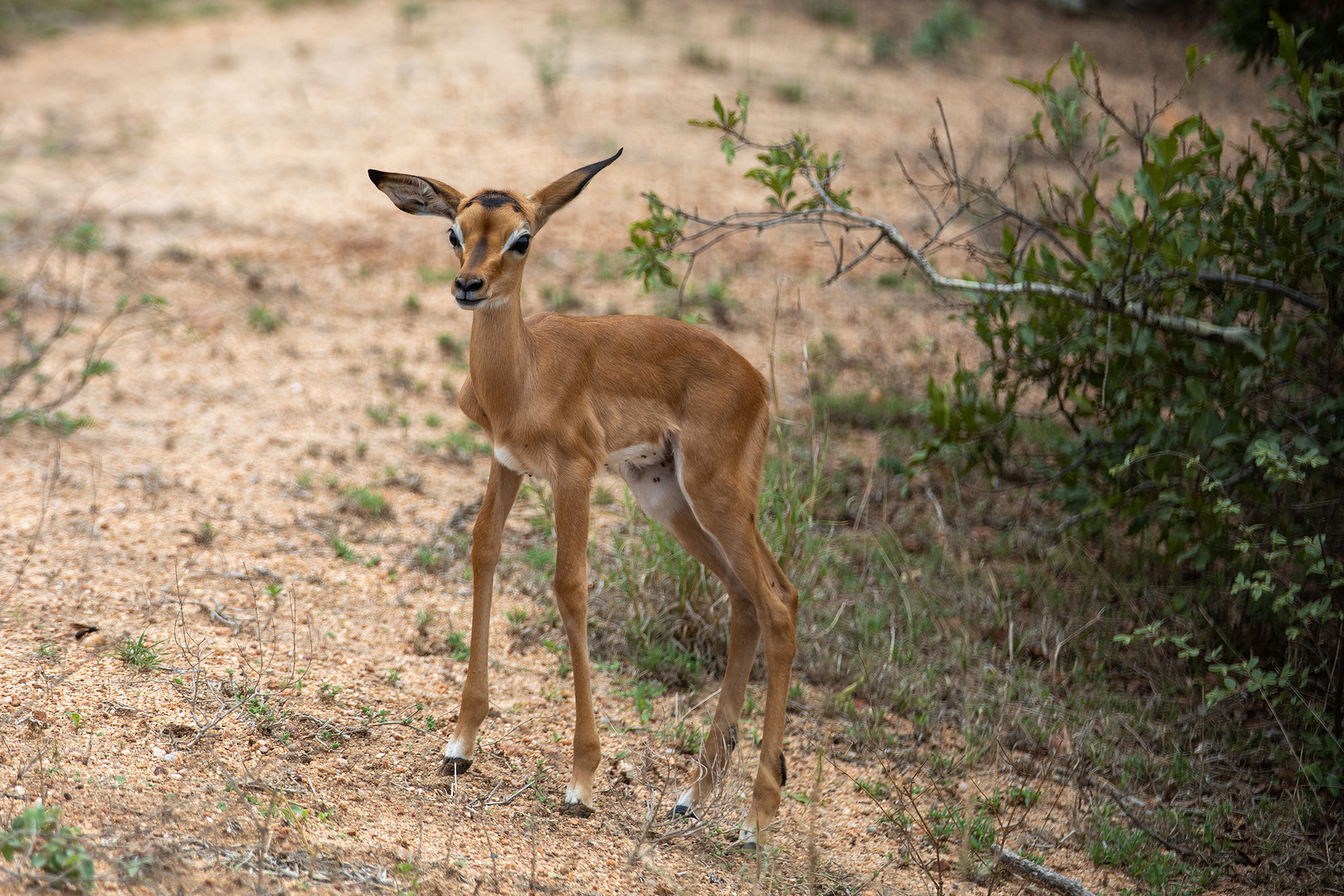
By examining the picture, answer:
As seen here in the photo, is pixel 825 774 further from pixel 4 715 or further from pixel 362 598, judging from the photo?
pixel 4 715

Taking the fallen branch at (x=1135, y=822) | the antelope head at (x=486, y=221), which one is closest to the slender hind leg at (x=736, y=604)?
the antelope head at (x=486, y=221)

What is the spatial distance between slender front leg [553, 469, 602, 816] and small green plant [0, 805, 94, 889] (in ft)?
5.20

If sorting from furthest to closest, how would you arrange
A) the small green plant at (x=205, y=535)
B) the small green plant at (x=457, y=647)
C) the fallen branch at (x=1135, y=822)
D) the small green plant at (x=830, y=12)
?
the small green plant at (x=830, y=12)
the small green plant at (x=205, y=535)
the small green plant at (x=457, y=647)
the fallen branch at (x=1135, y=822)

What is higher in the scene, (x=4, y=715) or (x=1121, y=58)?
(x=1121, y=58)

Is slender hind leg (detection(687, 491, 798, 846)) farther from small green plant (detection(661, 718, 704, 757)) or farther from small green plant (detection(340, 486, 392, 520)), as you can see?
small green plant (detection(340, 486, 392, 520))

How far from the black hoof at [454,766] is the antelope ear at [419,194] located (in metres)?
1.93

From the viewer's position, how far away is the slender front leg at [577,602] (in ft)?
13.4

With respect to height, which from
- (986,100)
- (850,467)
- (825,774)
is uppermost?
(986,100)

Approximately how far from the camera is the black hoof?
430 centimetres

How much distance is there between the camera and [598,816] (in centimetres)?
430

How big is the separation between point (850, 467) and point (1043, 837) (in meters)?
3.04

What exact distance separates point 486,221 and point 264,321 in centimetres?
526

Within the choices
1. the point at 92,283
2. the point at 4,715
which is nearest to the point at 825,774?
the point at 4,715

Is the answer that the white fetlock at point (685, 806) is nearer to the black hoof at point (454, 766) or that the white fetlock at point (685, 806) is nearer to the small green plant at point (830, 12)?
the black hoof at point (454, 766)
